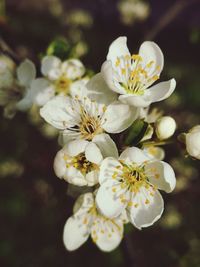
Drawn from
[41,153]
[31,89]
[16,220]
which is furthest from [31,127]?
[31,89]

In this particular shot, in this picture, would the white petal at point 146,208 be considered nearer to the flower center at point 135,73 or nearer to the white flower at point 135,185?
the white flower at point 135,185

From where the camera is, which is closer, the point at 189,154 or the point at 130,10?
the point at 189,154

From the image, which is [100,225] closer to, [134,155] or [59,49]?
[134,155]

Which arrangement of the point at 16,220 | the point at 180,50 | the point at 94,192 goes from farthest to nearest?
the point at 180,50 → the point at 16,220 → the point at 94,192

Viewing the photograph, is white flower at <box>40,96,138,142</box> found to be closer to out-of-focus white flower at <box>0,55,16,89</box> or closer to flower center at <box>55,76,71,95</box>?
flower center at <box>55,76,71,95</box>

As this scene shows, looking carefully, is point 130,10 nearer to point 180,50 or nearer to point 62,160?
point 180,50

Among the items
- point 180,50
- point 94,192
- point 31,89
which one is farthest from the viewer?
point 180,50

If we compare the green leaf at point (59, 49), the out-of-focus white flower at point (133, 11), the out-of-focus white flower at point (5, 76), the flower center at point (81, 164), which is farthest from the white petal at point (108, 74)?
the out-of-focus white flower at point (133, 11)
